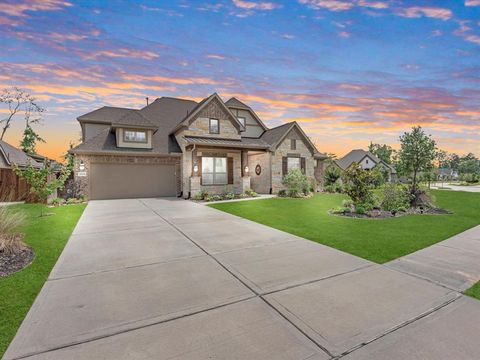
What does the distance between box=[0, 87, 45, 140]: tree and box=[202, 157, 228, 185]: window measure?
103ft

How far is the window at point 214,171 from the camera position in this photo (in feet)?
60.7

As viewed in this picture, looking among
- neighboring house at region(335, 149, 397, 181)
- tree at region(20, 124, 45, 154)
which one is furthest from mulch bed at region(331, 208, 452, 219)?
tree at region(20, 124, 45, 154)

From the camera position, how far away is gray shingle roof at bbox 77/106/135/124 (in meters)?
19.8

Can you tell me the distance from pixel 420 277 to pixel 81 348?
496 cm

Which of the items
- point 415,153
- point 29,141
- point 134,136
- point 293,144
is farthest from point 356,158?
point 29,141

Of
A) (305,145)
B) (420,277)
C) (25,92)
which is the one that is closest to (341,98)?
(305,145)

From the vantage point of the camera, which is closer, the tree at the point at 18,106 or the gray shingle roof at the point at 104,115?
the gray shingle roof at the point at 104,115

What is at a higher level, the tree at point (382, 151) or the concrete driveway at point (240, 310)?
the tree at point (382, 151)

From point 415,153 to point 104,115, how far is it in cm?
2297

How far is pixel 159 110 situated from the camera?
2241 centimetres

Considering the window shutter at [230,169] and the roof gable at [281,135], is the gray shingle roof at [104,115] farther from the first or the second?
the roof gable at [281,135]

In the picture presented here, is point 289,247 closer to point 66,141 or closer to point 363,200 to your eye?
point 363,200

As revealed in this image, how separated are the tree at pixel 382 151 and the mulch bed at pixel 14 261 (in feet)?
254

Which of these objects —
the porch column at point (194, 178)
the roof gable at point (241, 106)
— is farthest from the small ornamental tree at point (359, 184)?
the roof gable at point (241, 106)
